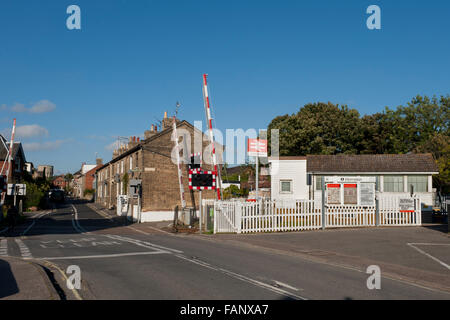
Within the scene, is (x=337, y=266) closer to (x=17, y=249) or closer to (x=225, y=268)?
(x=225, y=268)

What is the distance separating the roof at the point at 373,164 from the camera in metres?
31.4

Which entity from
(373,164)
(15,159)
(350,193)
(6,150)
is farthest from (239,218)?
(15,159)

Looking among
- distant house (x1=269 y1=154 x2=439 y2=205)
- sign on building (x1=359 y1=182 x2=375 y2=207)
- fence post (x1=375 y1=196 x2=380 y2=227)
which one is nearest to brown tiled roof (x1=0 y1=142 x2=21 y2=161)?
distant house (x1=269 y1=154 x2=439 y2=205)

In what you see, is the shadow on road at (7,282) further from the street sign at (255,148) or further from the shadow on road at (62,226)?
the street sign at (255,148)

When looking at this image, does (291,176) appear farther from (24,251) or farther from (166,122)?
(24,251)

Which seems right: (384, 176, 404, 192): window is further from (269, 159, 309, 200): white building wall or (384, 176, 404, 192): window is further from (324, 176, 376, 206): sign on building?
(324, 176, 376, 206): sign on building

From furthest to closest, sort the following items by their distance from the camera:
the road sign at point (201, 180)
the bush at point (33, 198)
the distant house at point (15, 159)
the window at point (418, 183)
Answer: the distant house at point (15, 159), the bush at point (33, 198), the window at point (418, 183), the road sign at point (201, 180)

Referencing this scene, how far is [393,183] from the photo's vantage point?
31734mm

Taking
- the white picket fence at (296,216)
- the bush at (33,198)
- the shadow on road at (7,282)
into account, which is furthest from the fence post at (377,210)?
the bush at (33,198)

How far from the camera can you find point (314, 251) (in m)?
13.6

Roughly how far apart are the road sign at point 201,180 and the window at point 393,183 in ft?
54.2

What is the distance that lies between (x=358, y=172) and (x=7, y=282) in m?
28.3
